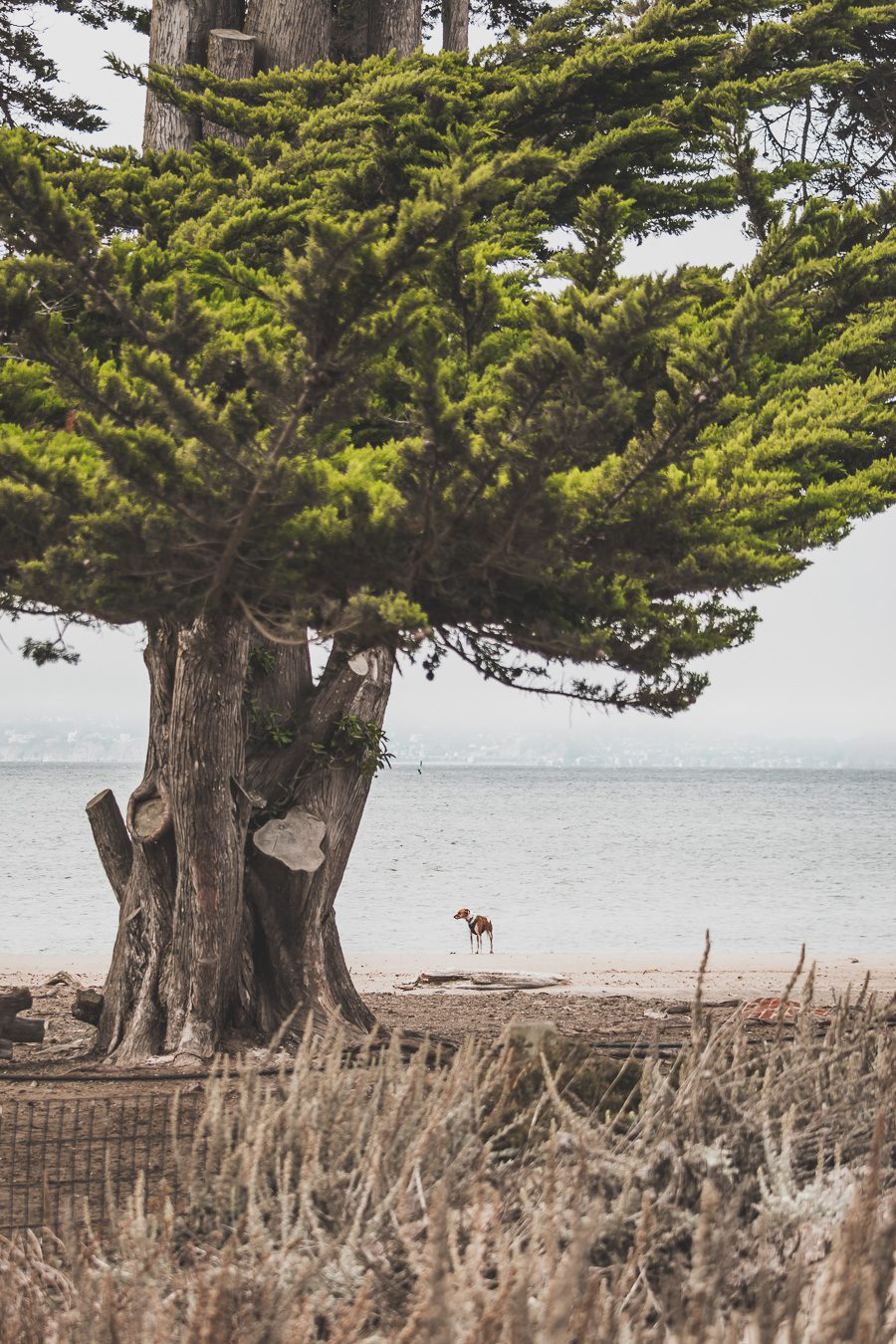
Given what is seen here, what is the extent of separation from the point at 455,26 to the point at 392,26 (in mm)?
667

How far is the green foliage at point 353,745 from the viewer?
23.6ft

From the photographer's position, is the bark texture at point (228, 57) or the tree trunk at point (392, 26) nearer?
the bark texture at point (228, 57)

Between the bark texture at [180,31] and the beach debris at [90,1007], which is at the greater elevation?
the bark texture at [180,31]

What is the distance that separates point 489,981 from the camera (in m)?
10.8

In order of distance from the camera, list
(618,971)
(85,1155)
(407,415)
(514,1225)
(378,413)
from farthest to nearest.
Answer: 1. (618,971)
2. (407,415)
3. (378,413)
4. (85,1155)
5. (514,1225)

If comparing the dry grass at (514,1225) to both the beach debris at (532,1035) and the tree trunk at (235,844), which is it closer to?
the beach debris at (532,1035)

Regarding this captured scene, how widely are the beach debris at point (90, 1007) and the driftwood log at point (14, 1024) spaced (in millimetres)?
384

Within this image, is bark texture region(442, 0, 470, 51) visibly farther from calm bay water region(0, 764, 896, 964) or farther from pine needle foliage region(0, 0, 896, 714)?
calm bay water region(0, 764, 896, 964)

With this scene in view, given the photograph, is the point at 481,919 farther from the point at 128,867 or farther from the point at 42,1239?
the point at 42,1239

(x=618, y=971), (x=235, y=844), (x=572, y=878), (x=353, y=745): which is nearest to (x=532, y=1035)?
(x=235, y=844)

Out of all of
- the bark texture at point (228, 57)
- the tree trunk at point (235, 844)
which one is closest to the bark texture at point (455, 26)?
the bark texture at point (228, 57)

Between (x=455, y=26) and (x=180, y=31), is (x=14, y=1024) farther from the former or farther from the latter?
(x=455, y=26)

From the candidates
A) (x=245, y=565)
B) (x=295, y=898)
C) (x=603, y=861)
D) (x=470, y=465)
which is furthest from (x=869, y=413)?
(x=603, y=861)

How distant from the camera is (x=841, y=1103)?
136 inches
